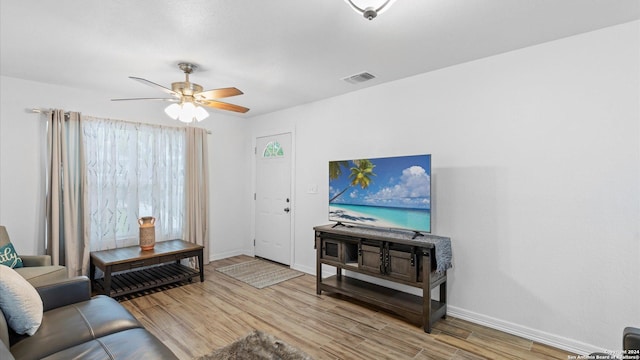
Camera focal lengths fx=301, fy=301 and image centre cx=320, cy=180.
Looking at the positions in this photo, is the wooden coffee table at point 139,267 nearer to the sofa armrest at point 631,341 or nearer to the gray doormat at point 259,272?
the gray doormat at point 259,272

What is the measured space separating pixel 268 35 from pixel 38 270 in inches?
121

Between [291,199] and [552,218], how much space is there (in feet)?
10.7

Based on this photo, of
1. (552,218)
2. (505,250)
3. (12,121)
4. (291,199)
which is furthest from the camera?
(291,199)

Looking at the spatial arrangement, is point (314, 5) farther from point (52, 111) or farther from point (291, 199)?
point (52, 111)

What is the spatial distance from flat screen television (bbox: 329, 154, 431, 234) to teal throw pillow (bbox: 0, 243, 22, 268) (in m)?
3.17

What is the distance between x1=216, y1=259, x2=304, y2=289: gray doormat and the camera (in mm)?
4064

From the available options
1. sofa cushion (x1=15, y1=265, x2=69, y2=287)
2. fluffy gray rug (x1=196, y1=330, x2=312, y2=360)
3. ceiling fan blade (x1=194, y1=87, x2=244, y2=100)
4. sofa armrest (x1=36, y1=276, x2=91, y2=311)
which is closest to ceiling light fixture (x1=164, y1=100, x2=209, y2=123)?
ceiling fan blade (x1=194, y1=87, x2=244, y2=100)

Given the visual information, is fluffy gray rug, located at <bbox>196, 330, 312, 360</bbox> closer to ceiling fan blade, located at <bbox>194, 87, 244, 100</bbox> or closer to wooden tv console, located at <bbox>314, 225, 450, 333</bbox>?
wooden tv console, located at <bbox>314, 225, 450, 333</bbox>

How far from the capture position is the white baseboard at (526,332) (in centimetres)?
237

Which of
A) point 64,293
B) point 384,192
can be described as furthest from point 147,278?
point 384,192

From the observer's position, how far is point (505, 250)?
2.74 meters

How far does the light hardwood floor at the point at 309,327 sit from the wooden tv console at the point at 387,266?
14 cm

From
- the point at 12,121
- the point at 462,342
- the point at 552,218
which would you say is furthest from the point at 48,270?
the point at 552,218

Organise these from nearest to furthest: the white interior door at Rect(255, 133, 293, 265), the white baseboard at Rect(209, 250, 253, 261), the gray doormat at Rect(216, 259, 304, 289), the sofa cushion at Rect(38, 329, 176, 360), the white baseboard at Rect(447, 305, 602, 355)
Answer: the sofa cushion at Rect(38, 329, 176, 360)
the white baseboard at Rect(447, 305, 602, 355)
the gray doormat at Rect(216, 259, 304, 289)
the white interior door at Rect(255, 133, 293, 265)
the white baseboard at Rect(209, 250, 253, 261)
